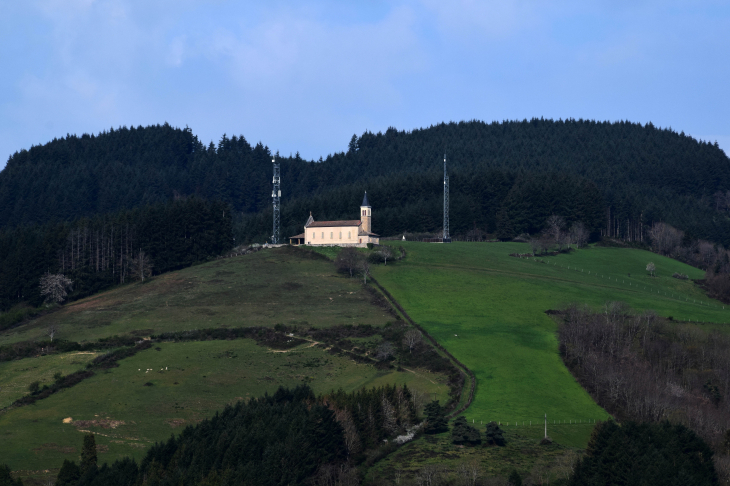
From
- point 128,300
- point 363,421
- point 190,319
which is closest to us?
point 363,421

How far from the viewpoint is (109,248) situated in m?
123

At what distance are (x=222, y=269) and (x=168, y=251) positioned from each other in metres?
13.3

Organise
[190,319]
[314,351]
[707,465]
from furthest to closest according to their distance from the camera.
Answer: [190,319] < [314,351] < [707,465]

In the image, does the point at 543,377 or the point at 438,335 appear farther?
the point at 438,335

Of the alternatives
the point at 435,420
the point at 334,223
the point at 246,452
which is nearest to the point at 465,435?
the point at 435,420

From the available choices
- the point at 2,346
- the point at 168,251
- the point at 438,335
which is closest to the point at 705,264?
the point at 438,335

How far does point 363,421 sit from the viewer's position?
198 ft

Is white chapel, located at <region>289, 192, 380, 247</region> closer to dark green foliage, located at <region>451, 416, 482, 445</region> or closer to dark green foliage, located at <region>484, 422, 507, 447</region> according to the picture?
dark green foliage, located at <region>451, 416, 482, 445</region>

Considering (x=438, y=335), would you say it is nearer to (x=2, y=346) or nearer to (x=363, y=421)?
(x=363, y=421)

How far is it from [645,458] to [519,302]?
170ft

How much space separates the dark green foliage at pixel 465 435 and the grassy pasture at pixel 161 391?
9.71 m

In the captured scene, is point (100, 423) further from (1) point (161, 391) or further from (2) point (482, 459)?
(2) point (482, 459)

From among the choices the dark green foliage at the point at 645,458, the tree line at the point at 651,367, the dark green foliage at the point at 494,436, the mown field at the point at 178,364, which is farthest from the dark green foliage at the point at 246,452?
the tree line at the point at 651,367

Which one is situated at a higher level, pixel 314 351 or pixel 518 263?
pixel 518 263
